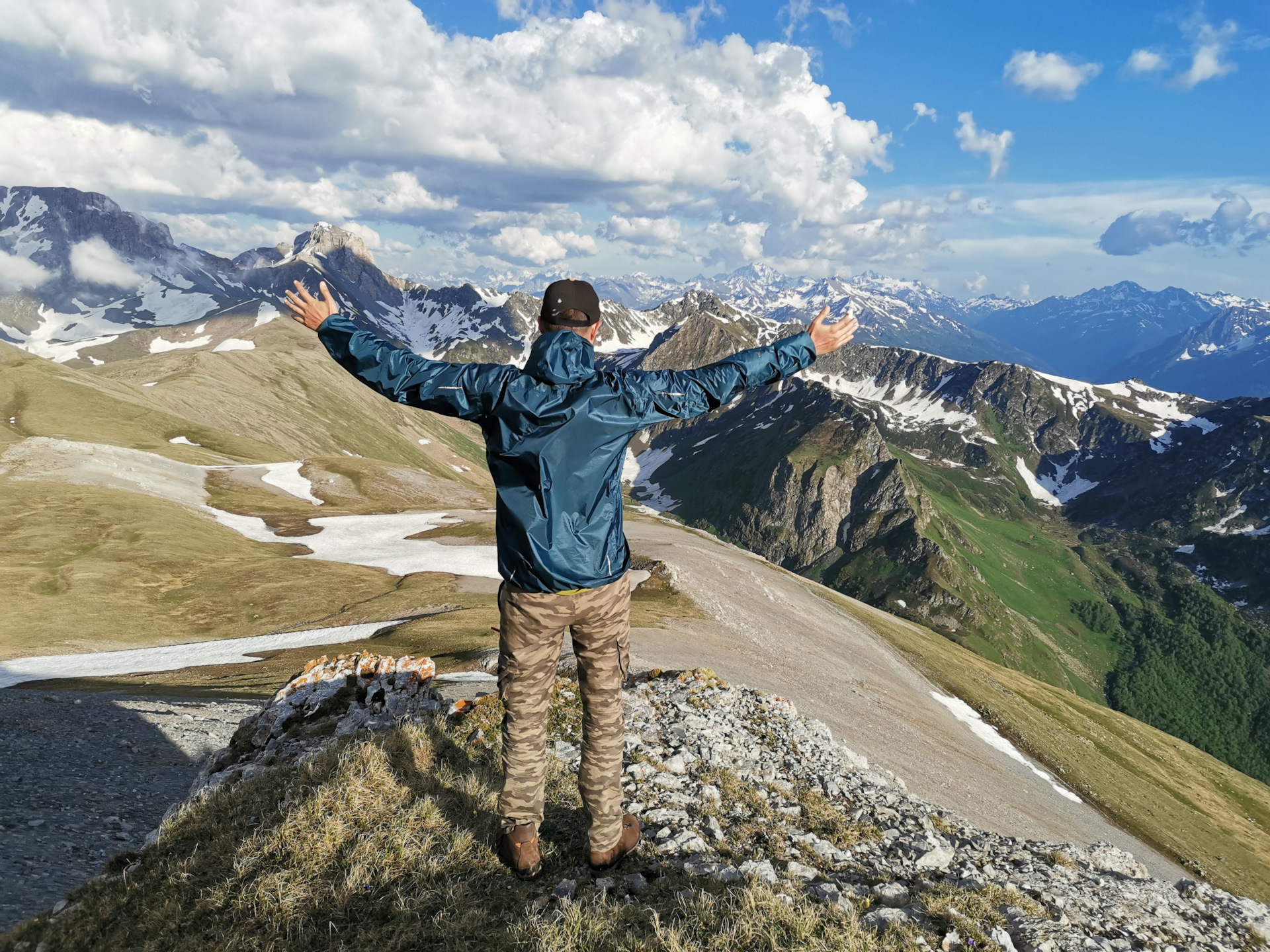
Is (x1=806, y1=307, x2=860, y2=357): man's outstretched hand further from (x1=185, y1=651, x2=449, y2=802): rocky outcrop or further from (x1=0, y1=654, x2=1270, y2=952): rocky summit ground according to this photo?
(x1=185, y1=651, x2=449, y2=802): rocky outcrop

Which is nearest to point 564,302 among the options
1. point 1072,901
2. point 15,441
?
point 1072,901

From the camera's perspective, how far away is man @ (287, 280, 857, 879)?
6.68 metres

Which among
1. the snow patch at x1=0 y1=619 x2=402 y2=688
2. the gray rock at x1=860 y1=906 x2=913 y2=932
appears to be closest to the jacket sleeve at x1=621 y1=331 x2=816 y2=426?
the gray rock at x1=860 y1=906 x2=913 y2=932

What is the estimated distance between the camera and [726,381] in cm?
746

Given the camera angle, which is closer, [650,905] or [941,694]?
[650,905]

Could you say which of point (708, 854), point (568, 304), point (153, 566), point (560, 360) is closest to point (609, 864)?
point (708, 854)

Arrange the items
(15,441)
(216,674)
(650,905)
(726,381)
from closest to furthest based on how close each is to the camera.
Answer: (650,905)
(726,381)
(216,674)
(15,441)

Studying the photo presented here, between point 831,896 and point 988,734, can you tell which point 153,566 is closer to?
point 831,896

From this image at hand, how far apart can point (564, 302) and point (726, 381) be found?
213cm

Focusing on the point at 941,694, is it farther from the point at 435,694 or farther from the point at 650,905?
the point at 650,905

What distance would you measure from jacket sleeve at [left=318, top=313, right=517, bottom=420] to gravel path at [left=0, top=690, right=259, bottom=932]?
33.2 ft

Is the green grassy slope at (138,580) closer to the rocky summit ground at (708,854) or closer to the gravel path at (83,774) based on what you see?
the gravel path at (83,774)

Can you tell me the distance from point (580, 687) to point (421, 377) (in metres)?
3.98

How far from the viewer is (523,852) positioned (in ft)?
24.6
